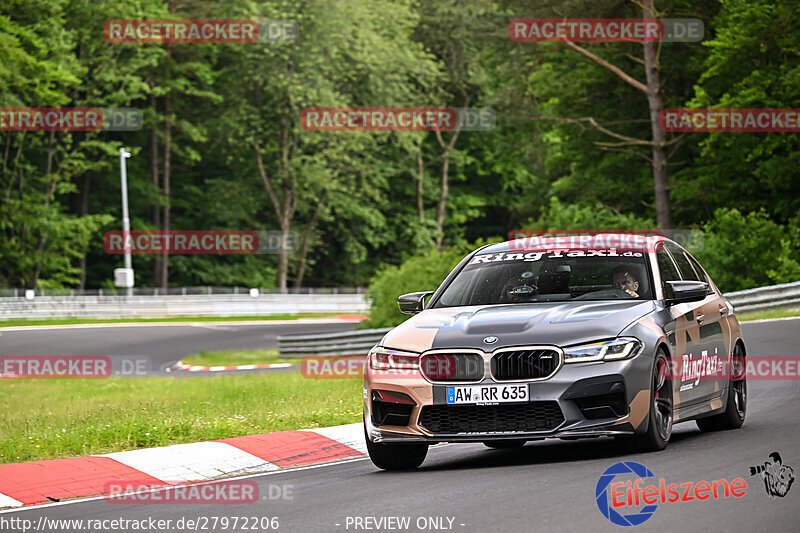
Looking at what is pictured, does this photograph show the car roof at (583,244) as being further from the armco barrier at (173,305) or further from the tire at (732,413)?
the armco barrier at (173,305)

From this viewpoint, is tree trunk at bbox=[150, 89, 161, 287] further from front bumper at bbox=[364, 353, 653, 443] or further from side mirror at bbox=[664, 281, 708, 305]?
front bumper at bbox=[364, 353, 653, 443]

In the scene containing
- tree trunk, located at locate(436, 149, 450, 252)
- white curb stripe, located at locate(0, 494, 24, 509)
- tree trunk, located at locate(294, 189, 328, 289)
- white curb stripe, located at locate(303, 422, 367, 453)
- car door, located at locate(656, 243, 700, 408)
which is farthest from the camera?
tree trunk, located at locate(436, 149, 450, 252)

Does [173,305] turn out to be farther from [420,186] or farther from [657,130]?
[420,186]

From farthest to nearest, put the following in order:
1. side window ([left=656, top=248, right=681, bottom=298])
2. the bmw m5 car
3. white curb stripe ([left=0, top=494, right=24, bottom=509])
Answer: side window ([left=656, top=248, right=681, bottom=298]), the bmw m5 car, white curb stripe ([left=0, top=494, right=24, bottom=509])

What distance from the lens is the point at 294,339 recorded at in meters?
31.8

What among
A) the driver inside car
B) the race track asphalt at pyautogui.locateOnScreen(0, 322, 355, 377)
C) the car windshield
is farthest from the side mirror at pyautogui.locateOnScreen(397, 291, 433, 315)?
the race track asphalt at pyautogui.locateOnScreen(0, 322, 355, 377)

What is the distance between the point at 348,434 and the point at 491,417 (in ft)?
10.5

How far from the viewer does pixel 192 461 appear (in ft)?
34.1

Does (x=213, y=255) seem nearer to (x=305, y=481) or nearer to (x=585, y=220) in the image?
(x=585, y=220)

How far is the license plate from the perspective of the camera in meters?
8.79

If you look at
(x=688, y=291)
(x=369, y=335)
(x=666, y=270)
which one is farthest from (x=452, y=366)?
(x=369, y=335)

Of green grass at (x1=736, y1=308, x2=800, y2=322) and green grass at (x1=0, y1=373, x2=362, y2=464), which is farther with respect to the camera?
green grass at (x1=736, y1=308, x2=800, y2=322)

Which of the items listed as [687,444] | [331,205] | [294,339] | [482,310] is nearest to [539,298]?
[482,310]

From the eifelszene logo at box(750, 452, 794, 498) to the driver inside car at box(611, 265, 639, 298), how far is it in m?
1.78
